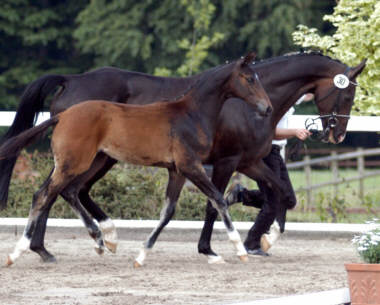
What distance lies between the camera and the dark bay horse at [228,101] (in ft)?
26.8

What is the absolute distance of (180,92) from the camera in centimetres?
841

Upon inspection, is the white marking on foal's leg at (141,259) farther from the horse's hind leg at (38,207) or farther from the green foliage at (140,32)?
the green foliage at (140,32)

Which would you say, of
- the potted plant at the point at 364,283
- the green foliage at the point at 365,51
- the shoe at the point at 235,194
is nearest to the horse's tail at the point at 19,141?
the shoe at the point at 235,194

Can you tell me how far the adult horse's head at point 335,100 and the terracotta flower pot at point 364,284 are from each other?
337 centimetres

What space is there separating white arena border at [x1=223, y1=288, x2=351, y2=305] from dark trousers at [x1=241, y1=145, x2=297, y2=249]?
319 centimetres

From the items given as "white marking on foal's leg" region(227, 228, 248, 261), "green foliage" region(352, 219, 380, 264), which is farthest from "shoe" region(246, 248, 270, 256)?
"green foliage" region(352, 219, 380, 264)

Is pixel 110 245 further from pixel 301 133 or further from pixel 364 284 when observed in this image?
pixel 364 284

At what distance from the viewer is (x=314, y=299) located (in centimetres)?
506

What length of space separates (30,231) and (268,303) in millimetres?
3080

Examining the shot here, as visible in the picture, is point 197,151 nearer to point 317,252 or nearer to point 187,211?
point 317,252

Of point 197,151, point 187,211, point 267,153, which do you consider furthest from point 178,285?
point 187,211

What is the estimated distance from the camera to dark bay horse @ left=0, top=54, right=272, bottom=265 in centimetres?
740

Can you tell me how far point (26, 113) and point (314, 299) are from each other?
4145mm

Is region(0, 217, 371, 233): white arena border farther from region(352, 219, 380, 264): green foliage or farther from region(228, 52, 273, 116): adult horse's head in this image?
region(352, 219, 380, 264): green foliage
